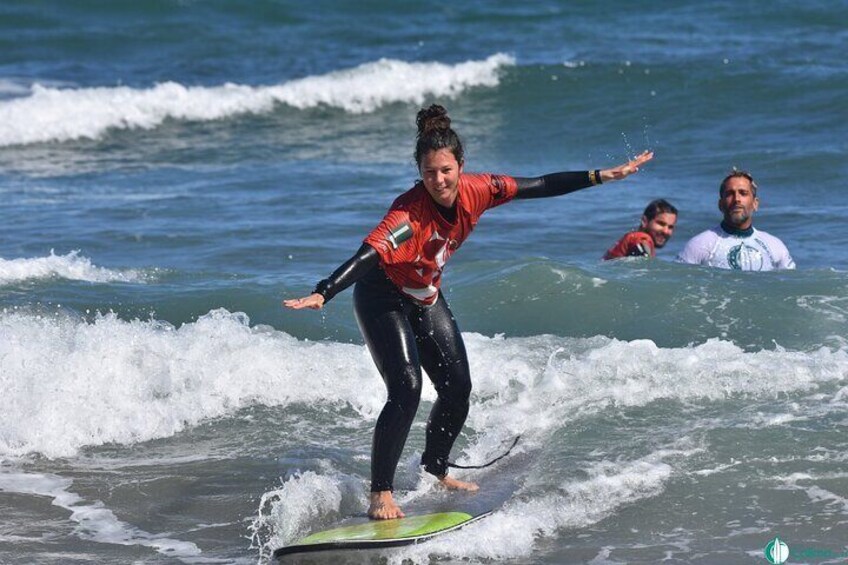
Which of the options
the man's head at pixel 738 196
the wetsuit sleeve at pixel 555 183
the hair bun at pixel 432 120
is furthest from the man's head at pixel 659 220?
the hair bun at pixel 432 120

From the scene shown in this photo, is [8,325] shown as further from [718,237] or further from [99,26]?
[99,26]

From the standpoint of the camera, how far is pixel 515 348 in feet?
30.5

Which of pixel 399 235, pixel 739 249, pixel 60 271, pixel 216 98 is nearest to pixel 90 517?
pixel 399 235

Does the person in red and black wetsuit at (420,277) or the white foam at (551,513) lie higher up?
the person in red and black wetsuit at (420,277)

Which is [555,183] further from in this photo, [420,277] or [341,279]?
[341,279]

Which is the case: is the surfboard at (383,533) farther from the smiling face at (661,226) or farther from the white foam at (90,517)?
the smiling face at (661,226)

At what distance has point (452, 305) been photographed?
1082 cm

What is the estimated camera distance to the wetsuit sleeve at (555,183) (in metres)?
6.50

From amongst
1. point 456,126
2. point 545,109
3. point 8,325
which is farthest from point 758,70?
point 8,325

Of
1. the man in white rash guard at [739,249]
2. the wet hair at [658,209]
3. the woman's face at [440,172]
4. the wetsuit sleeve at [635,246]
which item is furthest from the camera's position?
the wetsuit sleeve at [635,246]

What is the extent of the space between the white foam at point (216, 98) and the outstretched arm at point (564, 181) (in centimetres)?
1391

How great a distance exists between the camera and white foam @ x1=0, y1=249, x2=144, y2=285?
1109 centimetres

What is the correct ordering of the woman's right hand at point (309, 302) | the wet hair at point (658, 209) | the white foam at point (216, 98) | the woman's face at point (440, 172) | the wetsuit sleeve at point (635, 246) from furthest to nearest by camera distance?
the white foam at point (216, 98) < the wetsuit sleeve at point (635, 246) < the wet hair at point (658, 209) < the woman's face at point (440, 172) < the woman's right hand at point (309, 302)

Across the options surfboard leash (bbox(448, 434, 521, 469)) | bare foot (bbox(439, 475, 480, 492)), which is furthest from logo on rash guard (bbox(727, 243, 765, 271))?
bare foot (bbox(439, 475, 480, 492))
